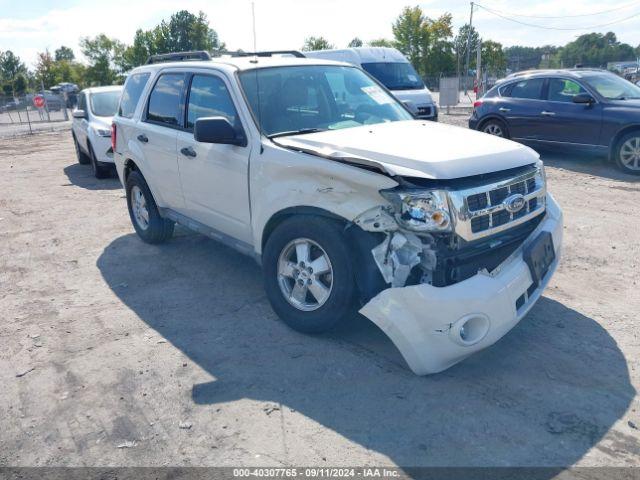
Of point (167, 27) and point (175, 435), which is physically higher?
point (167, 27)

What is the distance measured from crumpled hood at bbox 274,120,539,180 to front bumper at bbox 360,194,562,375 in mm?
665

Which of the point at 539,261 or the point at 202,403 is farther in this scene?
the point at 539,261

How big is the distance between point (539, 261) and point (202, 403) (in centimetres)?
235

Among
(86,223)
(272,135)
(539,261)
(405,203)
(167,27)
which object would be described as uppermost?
(167,27)

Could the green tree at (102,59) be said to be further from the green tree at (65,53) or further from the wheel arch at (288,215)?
the wheel arch at (288,215)

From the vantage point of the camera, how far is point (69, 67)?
242ft

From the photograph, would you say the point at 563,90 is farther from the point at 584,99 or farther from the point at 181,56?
the point at 181,56

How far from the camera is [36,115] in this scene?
38375 millimetres

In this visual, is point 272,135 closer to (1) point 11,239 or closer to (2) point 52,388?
(2) point 52,388

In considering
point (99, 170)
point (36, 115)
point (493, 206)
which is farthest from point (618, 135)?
point (36, 115)

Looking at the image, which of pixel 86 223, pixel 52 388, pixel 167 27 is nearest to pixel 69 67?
pixel 167 27

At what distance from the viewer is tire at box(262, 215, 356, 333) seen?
3.67 metres

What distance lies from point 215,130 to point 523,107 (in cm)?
841

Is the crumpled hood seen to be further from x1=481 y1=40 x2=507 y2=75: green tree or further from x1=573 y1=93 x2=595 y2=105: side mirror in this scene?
x1=481 y1=40 x2=507 y2=75: green tree
